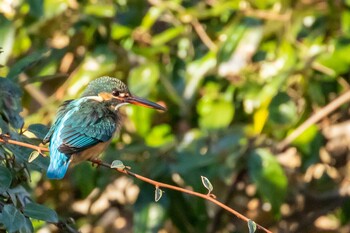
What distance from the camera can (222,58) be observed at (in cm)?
442

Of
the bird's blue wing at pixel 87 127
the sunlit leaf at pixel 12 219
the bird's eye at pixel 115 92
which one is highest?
the sunlit leaf at pixel 12 219

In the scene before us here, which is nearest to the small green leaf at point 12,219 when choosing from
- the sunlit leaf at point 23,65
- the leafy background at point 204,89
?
the sunlit leaf at point 23,65

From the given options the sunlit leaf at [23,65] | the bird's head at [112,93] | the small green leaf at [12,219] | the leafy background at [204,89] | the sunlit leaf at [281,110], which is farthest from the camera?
the sunlit leaf at [281,110]

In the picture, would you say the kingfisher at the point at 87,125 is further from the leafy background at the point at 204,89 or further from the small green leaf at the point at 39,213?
the leafy background at the point at 204,89

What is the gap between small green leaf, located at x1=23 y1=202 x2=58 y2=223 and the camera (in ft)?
8.30

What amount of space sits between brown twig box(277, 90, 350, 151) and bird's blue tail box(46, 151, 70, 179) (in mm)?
1704

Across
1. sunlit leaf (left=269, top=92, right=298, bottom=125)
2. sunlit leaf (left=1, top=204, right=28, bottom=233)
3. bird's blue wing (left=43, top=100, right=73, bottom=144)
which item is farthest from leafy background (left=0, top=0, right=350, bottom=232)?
sunlit leaf (left=1, top=204, right=28, bottom=233)

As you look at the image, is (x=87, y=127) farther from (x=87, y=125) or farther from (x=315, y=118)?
(x=315, y=118)

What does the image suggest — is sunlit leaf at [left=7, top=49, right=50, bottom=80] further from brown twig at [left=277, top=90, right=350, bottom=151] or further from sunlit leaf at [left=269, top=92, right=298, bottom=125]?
brown twig at [left=277, top=90, right=350, bottom=151]

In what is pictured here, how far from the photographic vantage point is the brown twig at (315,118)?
4441mm

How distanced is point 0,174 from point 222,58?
2.04 meters

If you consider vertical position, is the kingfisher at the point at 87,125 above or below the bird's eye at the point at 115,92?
above

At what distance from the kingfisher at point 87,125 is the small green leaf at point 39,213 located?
6.9 inches

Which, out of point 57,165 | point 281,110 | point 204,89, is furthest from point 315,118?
point 57,165
